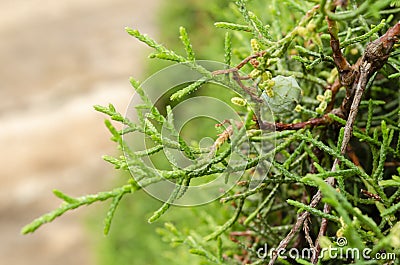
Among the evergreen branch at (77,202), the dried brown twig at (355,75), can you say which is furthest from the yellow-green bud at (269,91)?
the evergreen branch at (77,202)

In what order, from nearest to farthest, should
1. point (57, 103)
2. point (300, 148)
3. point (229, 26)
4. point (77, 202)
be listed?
point (77, 202)
point (229, 26)
point (300, 148)
point (57, 103)

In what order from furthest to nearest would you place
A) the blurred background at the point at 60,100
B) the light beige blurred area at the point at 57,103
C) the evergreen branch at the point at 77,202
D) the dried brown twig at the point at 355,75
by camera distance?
the light beige blurred area at the point at 57,103
the blurred background at the point at 60,100
the dried brown twig at the point at 355,75
the evergreen branch at the point at 77,202

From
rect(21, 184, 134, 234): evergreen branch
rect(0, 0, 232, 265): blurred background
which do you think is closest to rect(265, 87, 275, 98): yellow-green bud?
rect(21, 184, 134, 234): evergreen branch

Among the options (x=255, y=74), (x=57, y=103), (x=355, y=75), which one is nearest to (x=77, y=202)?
(x=255, y=74)

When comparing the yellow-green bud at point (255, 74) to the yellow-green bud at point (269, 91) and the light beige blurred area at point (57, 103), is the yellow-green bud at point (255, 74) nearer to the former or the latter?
the yellow-green bud at point (269, 91)

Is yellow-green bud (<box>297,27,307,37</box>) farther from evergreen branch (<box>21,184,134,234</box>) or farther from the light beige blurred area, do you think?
the light beige blurred area

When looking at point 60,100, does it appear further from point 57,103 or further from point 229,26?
point 229,26

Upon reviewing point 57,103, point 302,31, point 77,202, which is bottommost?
point 77,202

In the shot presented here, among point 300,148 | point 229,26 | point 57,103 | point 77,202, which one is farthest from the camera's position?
point 57,103

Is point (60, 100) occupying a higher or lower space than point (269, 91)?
higher
